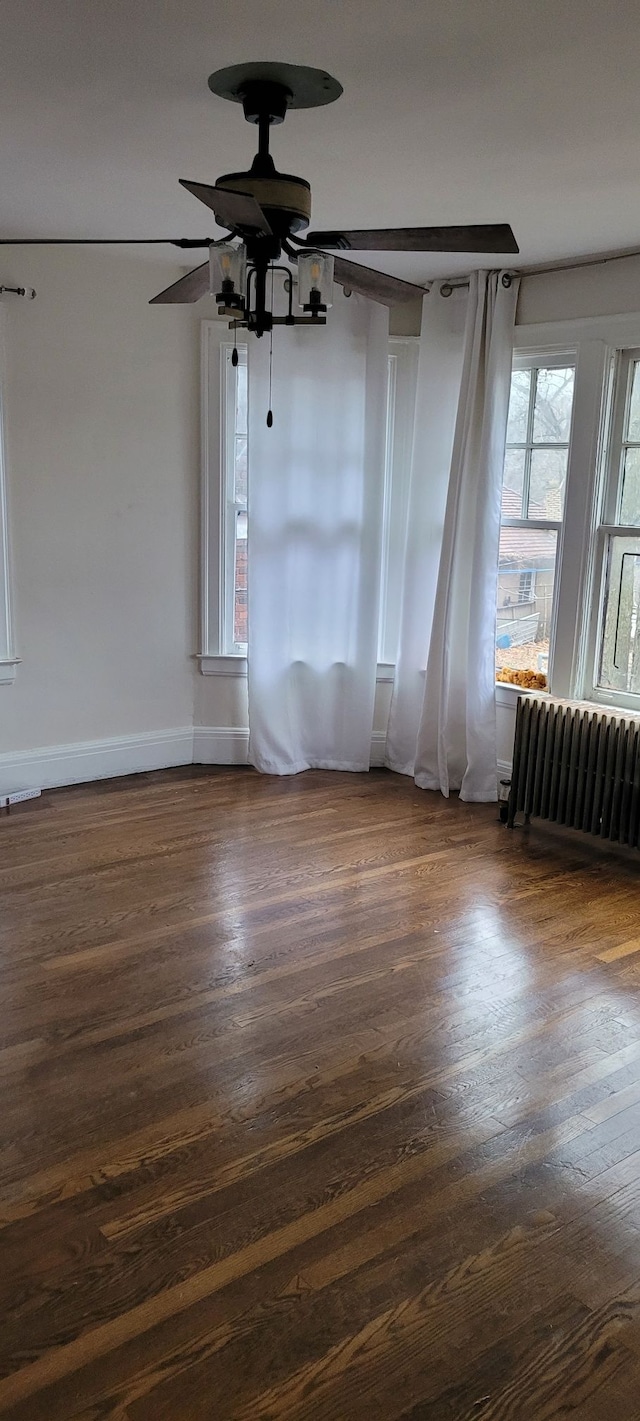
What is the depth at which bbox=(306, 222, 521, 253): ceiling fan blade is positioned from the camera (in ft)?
8.13

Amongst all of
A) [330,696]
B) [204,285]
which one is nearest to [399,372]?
[330,696]

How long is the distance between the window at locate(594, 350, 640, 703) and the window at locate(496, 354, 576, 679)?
257 mm

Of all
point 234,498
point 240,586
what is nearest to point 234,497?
point 234,498

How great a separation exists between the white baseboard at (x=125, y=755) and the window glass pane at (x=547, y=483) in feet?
5.20

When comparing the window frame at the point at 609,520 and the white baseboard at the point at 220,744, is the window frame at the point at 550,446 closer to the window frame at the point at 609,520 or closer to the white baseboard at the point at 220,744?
the window frame at the point at 609,520

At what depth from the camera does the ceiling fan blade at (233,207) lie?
85.4 inches

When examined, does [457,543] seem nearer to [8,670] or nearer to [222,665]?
[222,665]

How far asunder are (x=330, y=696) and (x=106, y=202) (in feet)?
9.01

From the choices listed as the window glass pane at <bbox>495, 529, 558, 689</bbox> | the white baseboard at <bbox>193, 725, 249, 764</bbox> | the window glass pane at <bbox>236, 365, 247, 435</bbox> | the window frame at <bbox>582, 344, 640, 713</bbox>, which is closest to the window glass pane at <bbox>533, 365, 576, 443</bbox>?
the window frame at <bbox>582, 344, 640, 713</bbox>

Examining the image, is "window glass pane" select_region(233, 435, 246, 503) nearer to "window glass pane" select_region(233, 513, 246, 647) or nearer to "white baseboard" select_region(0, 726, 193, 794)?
"window glass pane" select_region(233, 513, 246, 647)

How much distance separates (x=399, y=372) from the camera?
5609mm

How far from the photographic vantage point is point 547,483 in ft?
16.8

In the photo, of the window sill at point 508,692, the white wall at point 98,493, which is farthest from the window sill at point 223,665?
the window sill at point 508,692

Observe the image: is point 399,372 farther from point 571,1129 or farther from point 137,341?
point 571,1129
